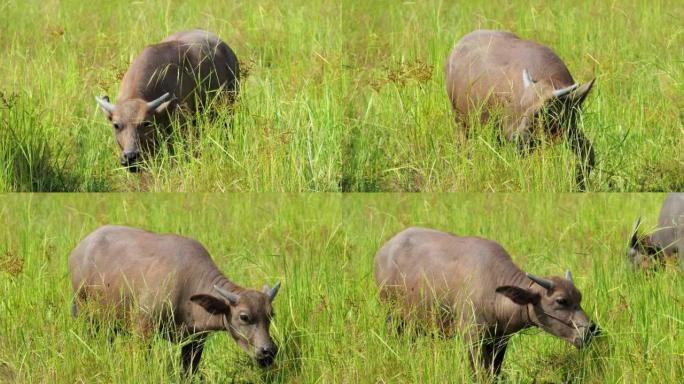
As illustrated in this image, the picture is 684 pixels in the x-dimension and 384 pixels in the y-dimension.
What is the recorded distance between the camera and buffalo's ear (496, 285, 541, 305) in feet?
30.0

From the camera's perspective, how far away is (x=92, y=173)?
10258mm

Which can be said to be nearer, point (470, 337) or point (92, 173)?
point (470, 337)

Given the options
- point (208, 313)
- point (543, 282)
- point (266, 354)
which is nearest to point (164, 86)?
point (208, 313)

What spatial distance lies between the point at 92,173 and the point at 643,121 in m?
4.52

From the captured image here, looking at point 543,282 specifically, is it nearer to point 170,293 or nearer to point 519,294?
point 519,294

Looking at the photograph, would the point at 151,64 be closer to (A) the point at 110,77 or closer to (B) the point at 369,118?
(A) the point at 110,77

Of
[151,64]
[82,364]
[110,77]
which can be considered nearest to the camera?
[82,364]

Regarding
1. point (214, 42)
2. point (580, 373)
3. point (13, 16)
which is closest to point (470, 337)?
point (580, 373)

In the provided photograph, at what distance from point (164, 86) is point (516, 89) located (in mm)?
3045

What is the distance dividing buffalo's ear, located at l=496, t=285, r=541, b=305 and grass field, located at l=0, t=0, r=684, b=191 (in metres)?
0.80

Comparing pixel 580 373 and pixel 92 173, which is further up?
pixel 92 173

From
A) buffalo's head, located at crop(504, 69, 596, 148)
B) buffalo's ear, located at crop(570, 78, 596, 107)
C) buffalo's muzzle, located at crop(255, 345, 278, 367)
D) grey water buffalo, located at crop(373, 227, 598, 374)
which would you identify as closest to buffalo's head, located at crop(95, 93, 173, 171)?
buffalo's muzzle, located at crop(255, 345, 278, 367)

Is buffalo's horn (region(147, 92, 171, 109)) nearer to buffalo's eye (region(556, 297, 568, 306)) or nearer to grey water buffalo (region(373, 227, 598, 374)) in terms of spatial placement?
grey water buffalo (region(373, 227, 598, 374))

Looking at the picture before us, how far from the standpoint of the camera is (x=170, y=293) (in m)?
9.65
